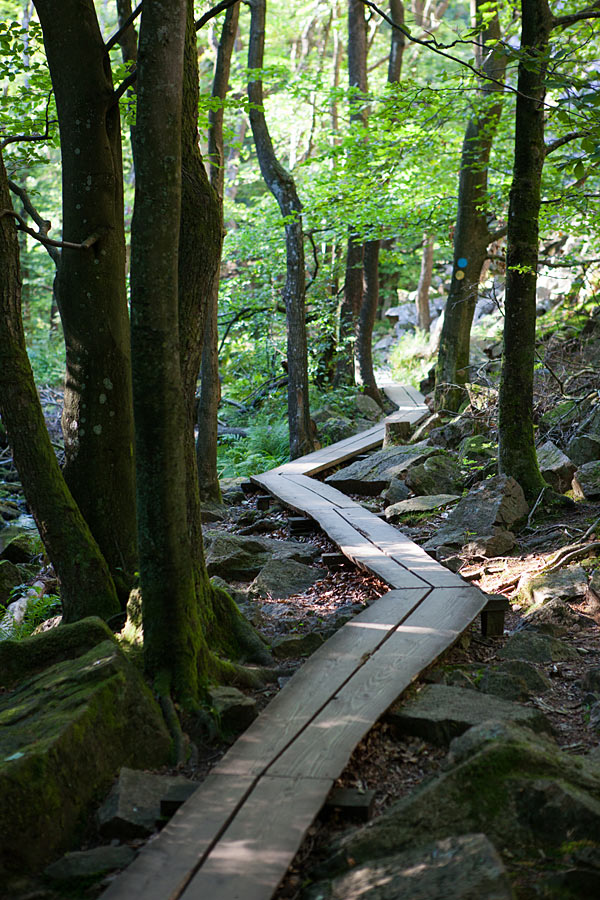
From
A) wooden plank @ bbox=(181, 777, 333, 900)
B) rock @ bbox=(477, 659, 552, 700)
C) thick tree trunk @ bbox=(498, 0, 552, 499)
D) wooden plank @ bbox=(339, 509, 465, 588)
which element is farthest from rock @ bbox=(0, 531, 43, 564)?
wooden plank @ bbox=(181, 777, 333, 900)

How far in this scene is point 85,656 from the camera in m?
3.74

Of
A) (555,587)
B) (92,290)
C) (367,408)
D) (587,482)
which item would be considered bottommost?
(555,587)

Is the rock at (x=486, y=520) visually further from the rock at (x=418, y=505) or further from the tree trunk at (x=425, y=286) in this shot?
the tree trunk at (x=425, y=286)

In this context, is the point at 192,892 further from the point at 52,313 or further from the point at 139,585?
the point at 52,313

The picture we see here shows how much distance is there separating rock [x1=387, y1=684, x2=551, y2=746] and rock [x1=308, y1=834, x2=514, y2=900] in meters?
1.11

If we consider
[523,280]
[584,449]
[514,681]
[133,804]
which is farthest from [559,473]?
[133,804]

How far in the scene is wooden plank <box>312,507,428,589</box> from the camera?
590cm

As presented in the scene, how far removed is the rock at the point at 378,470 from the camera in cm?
1016

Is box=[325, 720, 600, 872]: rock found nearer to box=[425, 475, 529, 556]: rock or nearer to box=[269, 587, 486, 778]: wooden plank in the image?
box=[269, 587, 486, 778]: wooden plank

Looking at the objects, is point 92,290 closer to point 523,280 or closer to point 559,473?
point 523,280

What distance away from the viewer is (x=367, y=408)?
1672cm

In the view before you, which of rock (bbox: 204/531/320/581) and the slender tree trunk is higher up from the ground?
the slender tree trunk

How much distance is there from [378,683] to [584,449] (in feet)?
18.6

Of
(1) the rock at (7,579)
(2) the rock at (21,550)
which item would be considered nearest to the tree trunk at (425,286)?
(2) the rock at (21,550)
